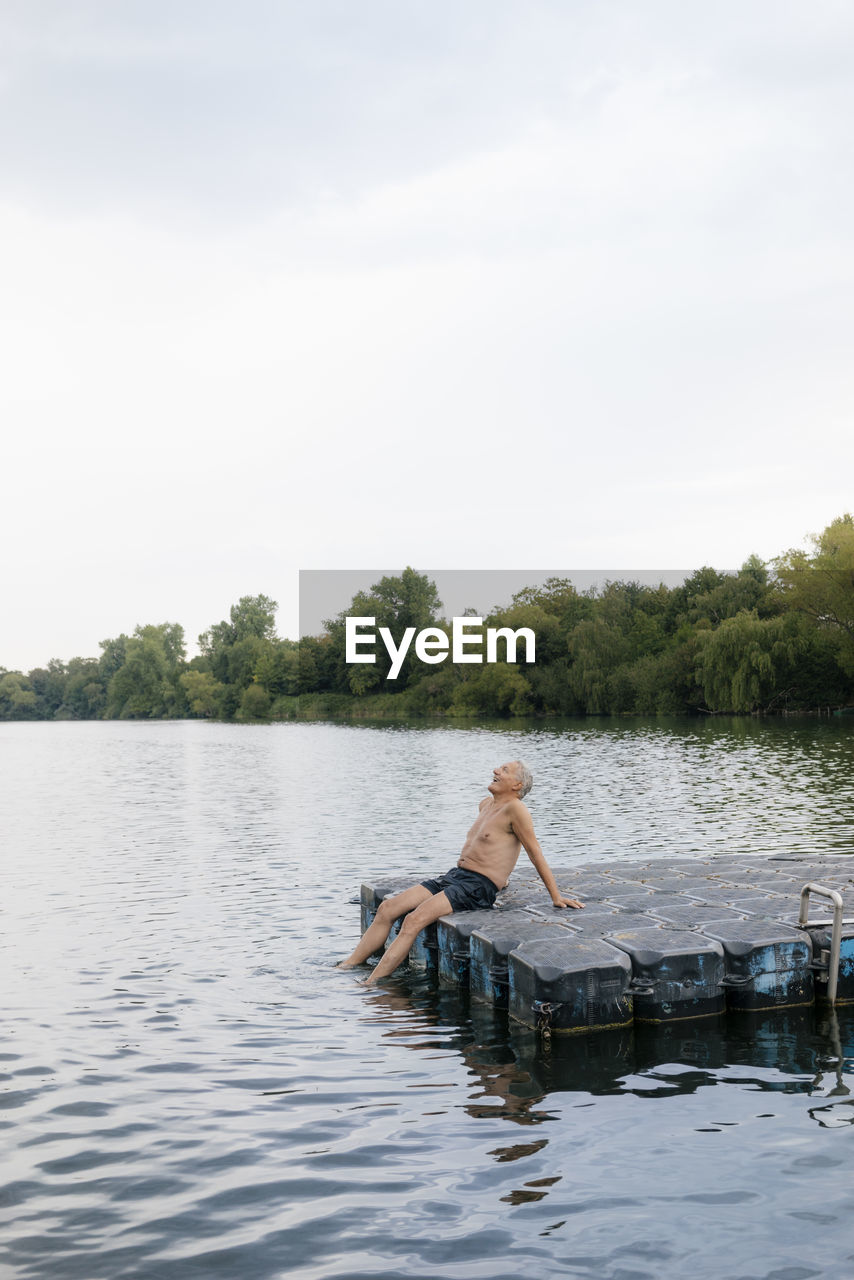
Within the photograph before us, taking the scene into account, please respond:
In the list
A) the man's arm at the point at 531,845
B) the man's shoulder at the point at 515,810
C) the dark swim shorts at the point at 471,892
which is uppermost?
the man's shoulder at the point at 515,810

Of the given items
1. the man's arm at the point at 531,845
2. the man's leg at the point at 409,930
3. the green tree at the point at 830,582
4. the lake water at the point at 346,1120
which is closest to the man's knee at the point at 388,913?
the man's leg at the point at 409,930

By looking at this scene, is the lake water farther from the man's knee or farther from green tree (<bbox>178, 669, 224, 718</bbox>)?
green tree (<bbox>178, 669, 224, 718</bbox>)

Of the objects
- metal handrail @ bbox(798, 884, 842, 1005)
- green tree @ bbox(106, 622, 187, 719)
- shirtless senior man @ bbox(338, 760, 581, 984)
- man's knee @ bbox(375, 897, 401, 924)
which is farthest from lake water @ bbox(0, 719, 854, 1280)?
green tree @ bbox(106, 622, 187, 719)

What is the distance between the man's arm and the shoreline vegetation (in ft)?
205

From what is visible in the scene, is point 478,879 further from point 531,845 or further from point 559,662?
point 559,662

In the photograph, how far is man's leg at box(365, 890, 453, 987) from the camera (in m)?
9.69

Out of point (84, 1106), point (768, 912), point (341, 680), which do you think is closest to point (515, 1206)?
point (84, 1106)

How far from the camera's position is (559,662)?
96.5 meters

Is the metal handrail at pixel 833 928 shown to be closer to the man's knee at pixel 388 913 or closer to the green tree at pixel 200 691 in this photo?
the man's knee at pixel 388 913

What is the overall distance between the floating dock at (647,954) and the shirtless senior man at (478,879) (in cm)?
18

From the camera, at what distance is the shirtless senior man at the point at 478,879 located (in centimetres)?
972

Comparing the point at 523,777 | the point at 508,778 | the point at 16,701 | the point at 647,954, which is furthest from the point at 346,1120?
the point at 16,701

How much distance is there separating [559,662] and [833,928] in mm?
88288

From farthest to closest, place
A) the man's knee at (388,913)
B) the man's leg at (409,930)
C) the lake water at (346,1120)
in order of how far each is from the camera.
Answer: the man's knee at (388,913)
the man's leg at (409,930)
the lake water at (346,1120)
